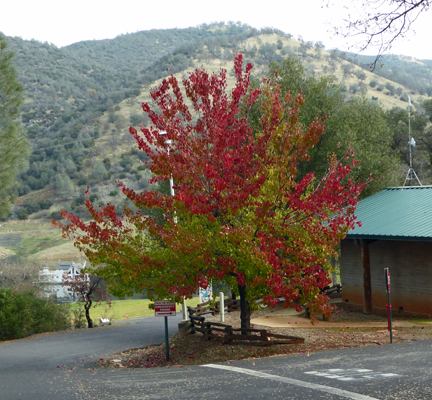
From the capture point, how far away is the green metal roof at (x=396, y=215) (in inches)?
702

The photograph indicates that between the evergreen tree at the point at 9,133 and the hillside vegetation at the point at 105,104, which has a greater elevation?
the hillside vegetation at the point at 105,104

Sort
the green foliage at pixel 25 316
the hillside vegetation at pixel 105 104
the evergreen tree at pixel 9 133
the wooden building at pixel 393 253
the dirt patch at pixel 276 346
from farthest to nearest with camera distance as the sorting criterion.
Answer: the hillside vegetation at pixel 105 104 → the green foliage at pixel 25 316 → the evergreen tree at pixel 9 133 → the wooden building at pixel 393 253 → the dirt patch at pixel 276 346

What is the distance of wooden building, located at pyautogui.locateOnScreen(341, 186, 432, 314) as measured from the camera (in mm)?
18547

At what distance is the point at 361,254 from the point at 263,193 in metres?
8.97

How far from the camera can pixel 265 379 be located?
9.88 meters

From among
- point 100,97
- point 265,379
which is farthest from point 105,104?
point 265,379

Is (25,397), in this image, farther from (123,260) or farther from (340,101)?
(340,101)

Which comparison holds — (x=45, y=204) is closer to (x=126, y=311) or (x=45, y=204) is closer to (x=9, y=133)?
(x=126, y=311)

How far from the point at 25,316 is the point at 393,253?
60.3 ft

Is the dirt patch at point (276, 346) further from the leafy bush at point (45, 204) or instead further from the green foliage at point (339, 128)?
the leafy bush at point (45, 204)

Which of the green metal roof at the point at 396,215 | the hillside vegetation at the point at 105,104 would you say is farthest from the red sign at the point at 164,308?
the hillside vegetation at the point at 105,104

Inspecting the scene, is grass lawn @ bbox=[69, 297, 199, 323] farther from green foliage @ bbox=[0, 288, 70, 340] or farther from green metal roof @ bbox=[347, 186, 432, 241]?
green metal roof @ bbox=[347, 186, 432, 241]

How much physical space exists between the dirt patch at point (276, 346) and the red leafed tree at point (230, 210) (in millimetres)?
1448

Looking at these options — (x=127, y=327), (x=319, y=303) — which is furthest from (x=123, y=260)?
(x=127, y=327)
